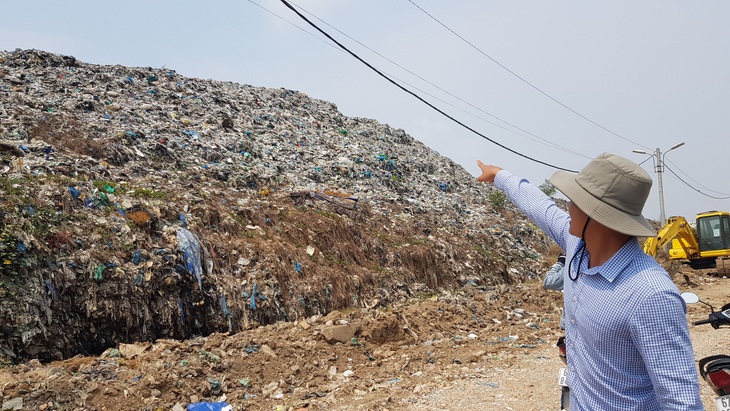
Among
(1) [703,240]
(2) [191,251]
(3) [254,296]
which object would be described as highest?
(1) [703,240]

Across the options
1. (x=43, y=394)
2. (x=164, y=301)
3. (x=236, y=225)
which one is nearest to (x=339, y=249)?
(x=236, y=225)

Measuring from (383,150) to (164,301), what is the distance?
1390cm

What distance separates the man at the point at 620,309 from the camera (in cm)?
144

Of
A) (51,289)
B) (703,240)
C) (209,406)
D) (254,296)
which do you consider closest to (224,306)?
(254,296)

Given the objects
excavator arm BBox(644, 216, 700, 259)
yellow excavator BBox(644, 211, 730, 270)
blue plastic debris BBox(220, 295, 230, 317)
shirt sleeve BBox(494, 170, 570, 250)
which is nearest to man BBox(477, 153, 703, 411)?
shirt sleeve BBox(494, 170, 570, 250)

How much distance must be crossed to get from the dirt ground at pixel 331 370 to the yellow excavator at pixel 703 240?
940cm

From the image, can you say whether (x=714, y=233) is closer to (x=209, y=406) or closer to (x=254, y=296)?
(x=254, y=296)

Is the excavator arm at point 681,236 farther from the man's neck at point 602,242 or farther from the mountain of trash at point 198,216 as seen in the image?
the man's neck at point 602,242

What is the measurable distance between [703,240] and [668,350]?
17.4 meters

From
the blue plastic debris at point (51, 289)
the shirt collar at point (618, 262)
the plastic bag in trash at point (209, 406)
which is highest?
the shirt collar at point (618, 262)

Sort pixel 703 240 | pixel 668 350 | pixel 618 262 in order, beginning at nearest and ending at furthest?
pixel 668 350 < pixel 618 262 < pixel 703 240

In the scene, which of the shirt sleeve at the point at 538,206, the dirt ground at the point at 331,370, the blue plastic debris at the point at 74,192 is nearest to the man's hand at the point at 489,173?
the shirt sleeve at the point at 538,206

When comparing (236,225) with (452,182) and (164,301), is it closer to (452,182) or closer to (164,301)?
(164,301)

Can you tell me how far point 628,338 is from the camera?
1532 millimetres
